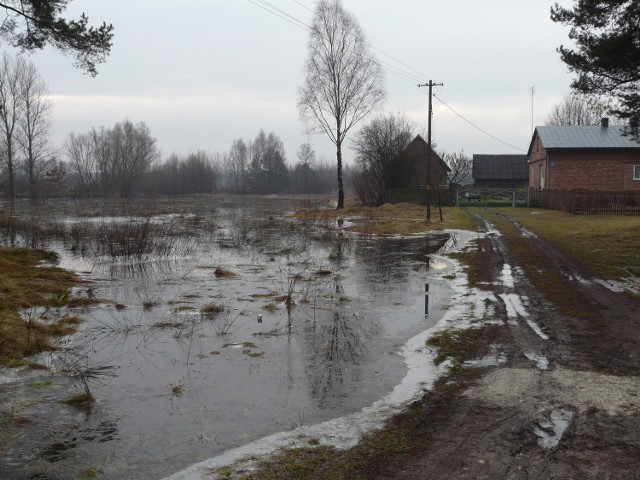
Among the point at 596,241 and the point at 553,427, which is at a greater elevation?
the point at 596,241

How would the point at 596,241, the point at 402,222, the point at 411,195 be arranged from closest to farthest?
1. the point at 596,241
2. the point at 402,222
3. the point at 411,195

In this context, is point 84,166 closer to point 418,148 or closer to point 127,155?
point 127,155

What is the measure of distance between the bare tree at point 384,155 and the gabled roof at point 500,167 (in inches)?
845

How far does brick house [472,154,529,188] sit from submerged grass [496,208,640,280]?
3307cm

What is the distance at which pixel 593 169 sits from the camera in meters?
39.0

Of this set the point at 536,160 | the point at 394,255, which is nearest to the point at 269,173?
the point at 536,160

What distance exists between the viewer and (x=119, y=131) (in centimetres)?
9112

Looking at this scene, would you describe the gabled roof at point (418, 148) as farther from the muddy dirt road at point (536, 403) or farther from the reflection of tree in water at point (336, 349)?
the reflection of tree in water at point (336, 349)

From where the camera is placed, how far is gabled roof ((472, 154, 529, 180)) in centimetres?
6059

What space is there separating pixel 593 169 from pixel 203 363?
3959 centimetres

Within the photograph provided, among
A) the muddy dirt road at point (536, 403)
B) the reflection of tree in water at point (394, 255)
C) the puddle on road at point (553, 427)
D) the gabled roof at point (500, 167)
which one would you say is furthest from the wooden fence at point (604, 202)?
the gabled roof at point (500, 167)

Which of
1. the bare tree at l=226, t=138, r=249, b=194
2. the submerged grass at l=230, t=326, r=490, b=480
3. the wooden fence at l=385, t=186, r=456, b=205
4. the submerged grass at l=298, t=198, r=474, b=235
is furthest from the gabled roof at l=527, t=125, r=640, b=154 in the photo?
the bare tree at l=226, t=138, r=249, b=194

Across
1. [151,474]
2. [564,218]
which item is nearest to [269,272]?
[151,474]

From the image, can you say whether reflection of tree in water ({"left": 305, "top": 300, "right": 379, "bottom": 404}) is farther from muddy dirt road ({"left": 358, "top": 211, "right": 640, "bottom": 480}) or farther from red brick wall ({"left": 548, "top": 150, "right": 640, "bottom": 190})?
red brick wall ({"left": 548, "top": 150, "right": 640, "bottom": 190})
